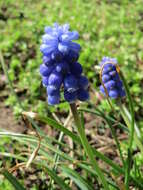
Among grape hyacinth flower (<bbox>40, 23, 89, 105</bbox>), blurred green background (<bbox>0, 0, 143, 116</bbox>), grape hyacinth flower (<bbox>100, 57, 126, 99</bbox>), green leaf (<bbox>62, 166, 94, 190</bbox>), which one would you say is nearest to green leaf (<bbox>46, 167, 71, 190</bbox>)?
green leaf (<bbox>62, 166, 94, 190</bbox>)

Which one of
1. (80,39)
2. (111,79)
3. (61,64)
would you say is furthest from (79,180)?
(80,39)

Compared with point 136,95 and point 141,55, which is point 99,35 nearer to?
point 141,55

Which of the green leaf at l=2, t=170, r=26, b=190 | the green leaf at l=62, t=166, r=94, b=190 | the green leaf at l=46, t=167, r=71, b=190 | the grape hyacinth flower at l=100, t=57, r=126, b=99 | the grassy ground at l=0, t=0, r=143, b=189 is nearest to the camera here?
the green leaf at l=2, t=170, r=26, b=190

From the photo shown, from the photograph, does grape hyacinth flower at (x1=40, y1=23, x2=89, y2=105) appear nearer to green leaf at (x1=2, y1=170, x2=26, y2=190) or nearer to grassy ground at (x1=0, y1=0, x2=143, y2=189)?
green leaf at (x1=2, y1=170, x2=26, y2=190)

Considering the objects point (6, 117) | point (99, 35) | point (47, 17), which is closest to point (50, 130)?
point (6, 117)

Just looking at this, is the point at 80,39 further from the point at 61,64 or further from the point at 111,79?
the point at 61,64

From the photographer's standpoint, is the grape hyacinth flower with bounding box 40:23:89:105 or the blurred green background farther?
the blurred green background
